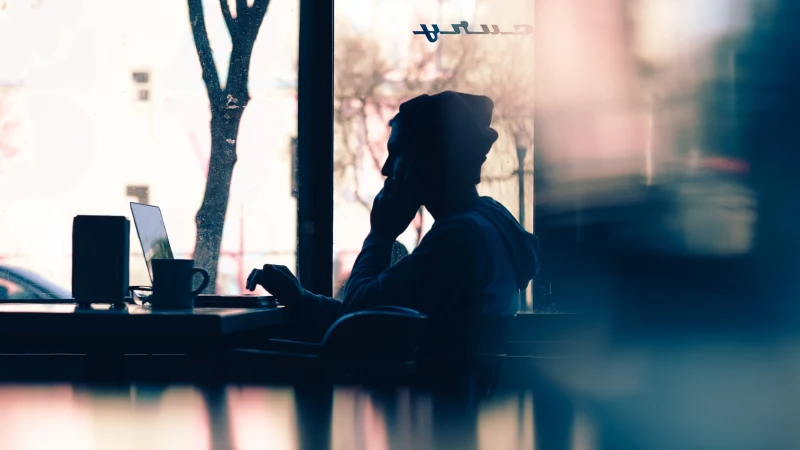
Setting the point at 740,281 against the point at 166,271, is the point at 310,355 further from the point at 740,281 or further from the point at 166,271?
the point at 740,281

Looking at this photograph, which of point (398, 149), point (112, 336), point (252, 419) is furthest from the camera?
point (112, 336)

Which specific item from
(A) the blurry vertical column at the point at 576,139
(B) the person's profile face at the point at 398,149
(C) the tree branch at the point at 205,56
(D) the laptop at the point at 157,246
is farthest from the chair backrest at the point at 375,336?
(C) the tree branch at the point at 205,56

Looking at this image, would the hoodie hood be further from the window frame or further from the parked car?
the parked car

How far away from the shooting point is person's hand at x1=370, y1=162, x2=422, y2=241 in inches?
82.3

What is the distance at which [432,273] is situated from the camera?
6.22 ft

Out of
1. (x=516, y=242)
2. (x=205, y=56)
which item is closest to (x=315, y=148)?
(x=205, y=56)

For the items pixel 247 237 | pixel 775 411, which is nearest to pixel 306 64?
pixel 247 237

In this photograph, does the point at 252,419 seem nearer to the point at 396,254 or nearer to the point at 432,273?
the point at 432,273

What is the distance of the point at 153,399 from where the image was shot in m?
1.74

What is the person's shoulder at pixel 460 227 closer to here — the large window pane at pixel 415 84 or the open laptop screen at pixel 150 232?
the open laptop screen at pixel 150 232

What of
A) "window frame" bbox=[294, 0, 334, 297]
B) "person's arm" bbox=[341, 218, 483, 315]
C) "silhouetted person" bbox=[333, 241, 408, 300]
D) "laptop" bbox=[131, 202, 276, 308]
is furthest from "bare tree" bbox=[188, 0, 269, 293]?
"person's arm" bbox=[341, 218, 483, 315]

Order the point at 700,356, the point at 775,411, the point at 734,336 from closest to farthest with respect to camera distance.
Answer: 1. the point at 775,411
2. the point at 700,356
3. the point at 734,336

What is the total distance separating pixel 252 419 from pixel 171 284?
0.42m

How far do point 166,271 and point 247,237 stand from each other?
4.22 ft
